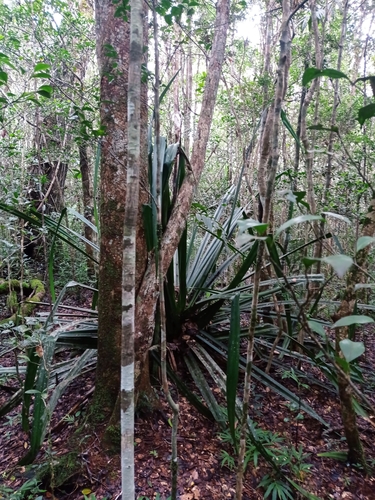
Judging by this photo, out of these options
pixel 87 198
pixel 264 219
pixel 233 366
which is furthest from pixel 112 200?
pixel 87 198

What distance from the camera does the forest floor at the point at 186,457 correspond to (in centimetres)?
121

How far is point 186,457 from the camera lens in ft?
4.50

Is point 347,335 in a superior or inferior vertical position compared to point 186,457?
superior

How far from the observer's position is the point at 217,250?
2279 mm

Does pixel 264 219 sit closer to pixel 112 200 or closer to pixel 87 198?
pixel 112 200

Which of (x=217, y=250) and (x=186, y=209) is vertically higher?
(x=186, y=209)

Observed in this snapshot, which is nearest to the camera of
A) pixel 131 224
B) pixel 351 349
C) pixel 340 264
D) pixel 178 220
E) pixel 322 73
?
pixel 340 264

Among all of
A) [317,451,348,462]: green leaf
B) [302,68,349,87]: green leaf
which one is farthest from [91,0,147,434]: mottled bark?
[317,451,348,462]: green leaf

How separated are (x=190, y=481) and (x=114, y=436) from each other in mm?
336

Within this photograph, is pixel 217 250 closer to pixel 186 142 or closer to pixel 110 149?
pixel 110 149

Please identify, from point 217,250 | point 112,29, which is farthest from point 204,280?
point 112,29

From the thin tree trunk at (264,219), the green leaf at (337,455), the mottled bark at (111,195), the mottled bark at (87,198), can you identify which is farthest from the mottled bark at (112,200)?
the mottled bark at (87,198)

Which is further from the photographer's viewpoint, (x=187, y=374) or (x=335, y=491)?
(x=187, y=374)

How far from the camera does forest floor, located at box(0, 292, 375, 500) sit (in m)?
1.21
